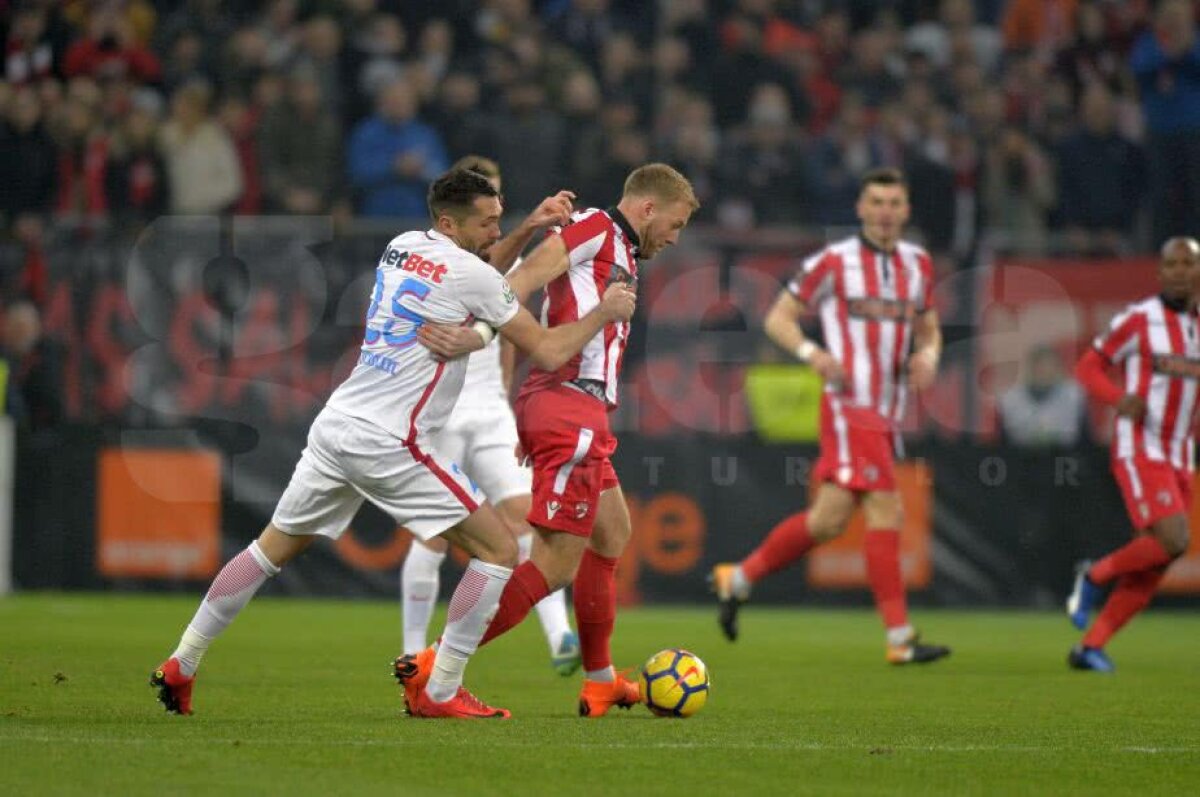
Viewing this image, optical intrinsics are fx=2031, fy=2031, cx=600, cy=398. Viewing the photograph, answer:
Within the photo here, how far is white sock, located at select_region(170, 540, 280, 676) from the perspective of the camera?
7.14 metres

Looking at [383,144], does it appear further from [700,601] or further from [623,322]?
[623,322]

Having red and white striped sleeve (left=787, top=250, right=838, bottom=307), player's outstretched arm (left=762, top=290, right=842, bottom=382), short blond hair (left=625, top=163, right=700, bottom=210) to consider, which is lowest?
player's outstretched arm (left=762, top=290, right=842, bottom=382)

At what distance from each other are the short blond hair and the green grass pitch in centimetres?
199

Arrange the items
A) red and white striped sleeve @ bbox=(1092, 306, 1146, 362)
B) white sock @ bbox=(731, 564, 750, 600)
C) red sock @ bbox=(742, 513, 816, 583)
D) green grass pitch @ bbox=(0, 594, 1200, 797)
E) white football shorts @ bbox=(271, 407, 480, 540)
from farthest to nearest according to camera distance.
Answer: white sock @ bbox=(731, 564, 750, 600) < red sock @ bbox=(742, 513, 816, 583) < red and white striped sleeve @ bbox=(1092, 306, 1146, 362) < white football shorts @ bbox=(271, 407, 480, 540) < green grass pitch @ bbox=(0, 594, 1200, 797)

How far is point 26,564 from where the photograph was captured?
48.7 feet

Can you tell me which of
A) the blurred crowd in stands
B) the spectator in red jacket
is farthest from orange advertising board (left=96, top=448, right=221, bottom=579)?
the spectator in red jacket

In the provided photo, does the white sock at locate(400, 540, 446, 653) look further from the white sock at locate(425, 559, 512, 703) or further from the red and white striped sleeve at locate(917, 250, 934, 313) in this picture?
the red and white striped sleeve at locate(917, 250, 934, 313)

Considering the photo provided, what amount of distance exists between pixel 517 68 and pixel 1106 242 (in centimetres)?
519

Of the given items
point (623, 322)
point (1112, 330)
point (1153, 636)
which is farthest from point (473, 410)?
point (1153, 636)

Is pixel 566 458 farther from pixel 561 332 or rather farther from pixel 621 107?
pixel 621 107

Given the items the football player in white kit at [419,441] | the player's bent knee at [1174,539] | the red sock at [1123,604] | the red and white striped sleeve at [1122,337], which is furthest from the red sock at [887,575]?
the football player in white kit at [419,441]

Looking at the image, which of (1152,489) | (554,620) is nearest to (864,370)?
(1152,489)

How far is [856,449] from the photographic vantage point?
1102 cm

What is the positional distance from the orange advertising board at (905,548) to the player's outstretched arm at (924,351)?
10.5 feet
